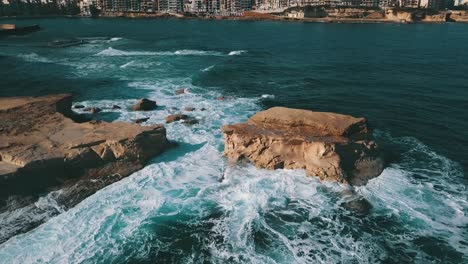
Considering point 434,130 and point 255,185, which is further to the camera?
point 434,130

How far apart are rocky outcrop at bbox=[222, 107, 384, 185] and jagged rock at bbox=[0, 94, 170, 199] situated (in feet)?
19.9

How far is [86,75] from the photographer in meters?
53.1

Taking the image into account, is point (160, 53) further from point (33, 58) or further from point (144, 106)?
point (144, 106)

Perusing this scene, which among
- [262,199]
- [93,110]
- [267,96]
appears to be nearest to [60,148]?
[262,199]

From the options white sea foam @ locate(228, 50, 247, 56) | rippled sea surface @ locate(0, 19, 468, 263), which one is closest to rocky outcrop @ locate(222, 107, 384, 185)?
rippled sea surface @ locate(0, 19, 468, 263)

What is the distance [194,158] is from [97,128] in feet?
22.9

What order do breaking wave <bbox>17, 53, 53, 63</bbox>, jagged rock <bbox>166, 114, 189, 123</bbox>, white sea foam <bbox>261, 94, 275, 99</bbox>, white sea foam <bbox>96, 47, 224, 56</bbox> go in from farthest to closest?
white sea foam <bbox>96, 47, 224, 56</bbox>
breaking wave <bbox>17, 53, 53, 63</bbox>
white sea foam <bbox>261, 94, 275, 99</bbox>
jagged rock <bbox>166, 114, 189, 123</bbox>

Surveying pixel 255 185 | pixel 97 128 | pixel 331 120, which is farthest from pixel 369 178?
pixel 97 128

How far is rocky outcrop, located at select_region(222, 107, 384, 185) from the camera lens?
22.8 meters

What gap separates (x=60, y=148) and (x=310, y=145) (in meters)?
15.3

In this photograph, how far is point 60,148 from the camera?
22.9m

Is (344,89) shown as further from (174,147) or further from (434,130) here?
(174,147)

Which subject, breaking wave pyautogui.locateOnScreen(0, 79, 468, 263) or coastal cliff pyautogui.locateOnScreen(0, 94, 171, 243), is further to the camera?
coastal cliff pyautogui.locateOnScreen(0, 94, 171, 243)

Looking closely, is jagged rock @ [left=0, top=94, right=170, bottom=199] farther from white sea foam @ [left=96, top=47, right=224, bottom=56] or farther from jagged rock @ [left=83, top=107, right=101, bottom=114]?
white sea foam @ [left=96, top=47, right=224, bottom=56]
